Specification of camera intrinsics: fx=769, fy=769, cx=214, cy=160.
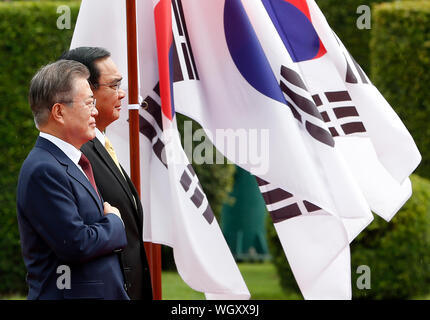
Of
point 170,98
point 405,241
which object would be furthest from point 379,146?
point 405,241

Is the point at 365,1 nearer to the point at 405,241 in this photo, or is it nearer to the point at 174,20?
the point at 405,241

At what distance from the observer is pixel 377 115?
3.64 metres

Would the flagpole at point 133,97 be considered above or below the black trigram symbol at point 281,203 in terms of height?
above

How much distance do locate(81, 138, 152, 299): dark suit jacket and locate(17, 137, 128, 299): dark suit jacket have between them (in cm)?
25

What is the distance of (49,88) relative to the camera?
2.65 m

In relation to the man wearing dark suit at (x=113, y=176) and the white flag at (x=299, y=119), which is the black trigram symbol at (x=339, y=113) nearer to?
the white flag at (x=299, y=119)

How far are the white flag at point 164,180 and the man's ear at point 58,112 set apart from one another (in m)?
0.65

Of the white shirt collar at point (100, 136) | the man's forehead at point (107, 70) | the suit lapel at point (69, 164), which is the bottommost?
the suit lapel at point (69, 164)

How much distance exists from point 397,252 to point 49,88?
5348 millimetres

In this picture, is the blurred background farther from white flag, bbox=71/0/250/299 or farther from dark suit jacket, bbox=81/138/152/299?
dark suit jacket, bbox=81/138/152/299

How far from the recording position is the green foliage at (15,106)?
25.4 feet

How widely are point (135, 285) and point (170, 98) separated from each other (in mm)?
822

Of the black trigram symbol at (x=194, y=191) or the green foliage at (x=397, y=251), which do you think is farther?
the green foliage at (x=397, y=251)

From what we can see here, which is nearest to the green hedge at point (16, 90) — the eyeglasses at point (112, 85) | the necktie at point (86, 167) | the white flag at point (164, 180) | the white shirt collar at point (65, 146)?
the white flag at point (164, 180)
